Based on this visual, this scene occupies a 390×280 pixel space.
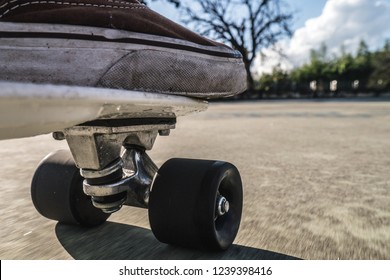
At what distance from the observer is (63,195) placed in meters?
1.26

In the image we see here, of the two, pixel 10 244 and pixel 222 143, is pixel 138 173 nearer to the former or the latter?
pixel 10 244

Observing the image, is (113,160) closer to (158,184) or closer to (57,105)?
(158,184)

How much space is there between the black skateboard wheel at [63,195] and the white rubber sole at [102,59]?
54 cm

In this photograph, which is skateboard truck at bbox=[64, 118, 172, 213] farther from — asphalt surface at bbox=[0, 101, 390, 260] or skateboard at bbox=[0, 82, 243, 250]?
asphalt surface at bbox=[0, 101, 390, 260]

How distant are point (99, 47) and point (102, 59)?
0.03 meters

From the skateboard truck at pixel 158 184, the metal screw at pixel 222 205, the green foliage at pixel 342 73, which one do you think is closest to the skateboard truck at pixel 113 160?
the skateboard truck at pixel 158 184

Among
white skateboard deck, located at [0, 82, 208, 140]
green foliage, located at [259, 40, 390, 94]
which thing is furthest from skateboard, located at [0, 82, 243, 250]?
green foliage, located at [259, 40, 390, 94]

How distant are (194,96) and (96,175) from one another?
1.13 feet

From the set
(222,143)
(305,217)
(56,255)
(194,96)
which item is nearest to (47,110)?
(194,96)

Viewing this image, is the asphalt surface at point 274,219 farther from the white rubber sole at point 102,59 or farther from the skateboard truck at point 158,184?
the white rubber sole at point 102,59

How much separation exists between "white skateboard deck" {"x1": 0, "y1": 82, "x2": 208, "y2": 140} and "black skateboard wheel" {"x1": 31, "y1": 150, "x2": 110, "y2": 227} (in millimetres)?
487

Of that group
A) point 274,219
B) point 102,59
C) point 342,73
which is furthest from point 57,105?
point 342,73

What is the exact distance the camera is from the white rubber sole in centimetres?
78

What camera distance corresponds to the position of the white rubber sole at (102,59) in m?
0.78
